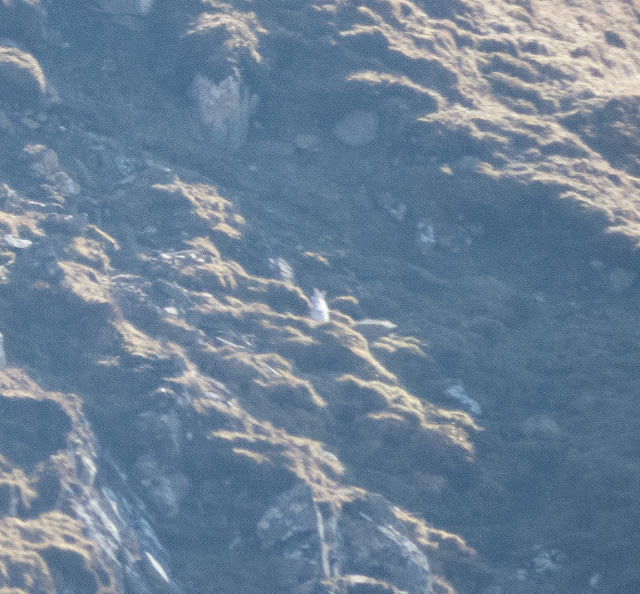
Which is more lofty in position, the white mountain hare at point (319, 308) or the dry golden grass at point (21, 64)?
the dry golden grass at point (21, 64)

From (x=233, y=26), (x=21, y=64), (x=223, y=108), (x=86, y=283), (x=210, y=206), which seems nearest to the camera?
(x=86, y=283)

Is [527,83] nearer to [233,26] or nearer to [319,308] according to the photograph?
[233,26]

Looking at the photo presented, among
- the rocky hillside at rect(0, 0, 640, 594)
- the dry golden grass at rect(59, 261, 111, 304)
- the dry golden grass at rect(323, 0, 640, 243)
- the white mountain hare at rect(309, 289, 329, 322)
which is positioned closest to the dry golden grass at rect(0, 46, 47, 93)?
the rocky hillside at rect(0, 0, 640, 594)

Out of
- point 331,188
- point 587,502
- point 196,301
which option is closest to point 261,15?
point 331,188

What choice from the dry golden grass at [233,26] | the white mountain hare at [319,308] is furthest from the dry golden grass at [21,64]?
the white mountain hare at [319,308]

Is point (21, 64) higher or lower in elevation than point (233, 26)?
lower

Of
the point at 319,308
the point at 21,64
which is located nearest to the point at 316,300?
the point at 319,308

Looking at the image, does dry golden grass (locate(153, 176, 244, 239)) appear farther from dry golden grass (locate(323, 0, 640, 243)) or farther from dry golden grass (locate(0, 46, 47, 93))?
dry golden grass (locate(323, 0, 640, 243))

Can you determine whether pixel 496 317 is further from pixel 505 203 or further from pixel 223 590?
pixel 223 590

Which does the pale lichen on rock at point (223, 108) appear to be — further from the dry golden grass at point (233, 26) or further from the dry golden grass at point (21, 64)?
the dry golden grass at point (21, 64)
